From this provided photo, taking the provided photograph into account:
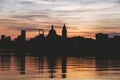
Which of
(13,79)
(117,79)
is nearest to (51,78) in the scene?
(13,79)

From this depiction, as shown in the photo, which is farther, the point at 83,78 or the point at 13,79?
the point at 83,78

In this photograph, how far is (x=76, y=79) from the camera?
1881 inches

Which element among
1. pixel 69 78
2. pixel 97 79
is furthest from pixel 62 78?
pixel 97 79

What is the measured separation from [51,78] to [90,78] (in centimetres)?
476

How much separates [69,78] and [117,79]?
18.0 feet

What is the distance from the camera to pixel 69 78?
1908 inches

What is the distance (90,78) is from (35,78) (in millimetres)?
6545

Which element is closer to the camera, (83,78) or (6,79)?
(6,79)

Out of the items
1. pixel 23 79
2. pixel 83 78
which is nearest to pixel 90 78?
pixel 83 78

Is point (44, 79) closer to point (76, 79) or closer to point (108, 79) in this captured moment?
point (76, 79)

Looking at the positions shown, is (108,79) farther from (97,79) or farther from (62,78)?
(62,78)

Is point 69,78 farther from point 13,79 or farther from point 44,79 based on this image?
point 13,79

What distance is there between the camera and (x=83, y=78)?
4925 cm

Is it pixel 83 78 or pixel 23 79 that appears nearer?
pixel 23 79
